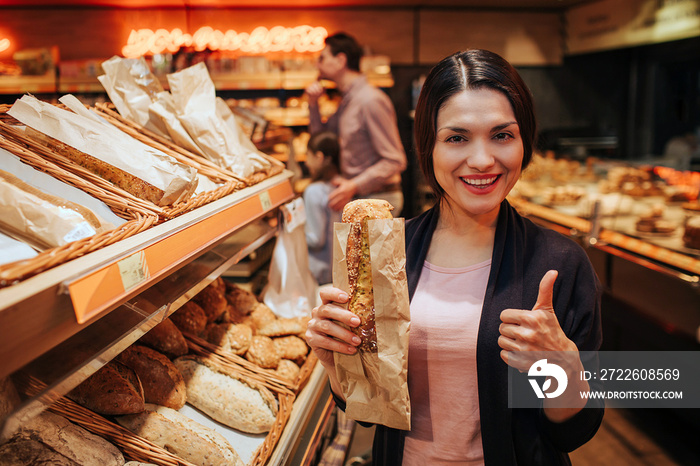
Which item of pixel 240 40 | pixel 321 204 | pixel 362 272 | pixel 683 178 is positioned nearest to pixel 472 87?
pixel 362 272

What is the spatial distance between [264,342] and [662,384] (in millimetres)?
2783

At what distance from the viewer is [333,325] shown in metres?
1.06

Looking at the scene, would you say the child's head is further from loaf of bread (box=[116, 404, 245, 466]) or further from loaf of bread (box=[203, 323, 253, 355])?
loaf of bread (box=[116, 404, 245, 466])

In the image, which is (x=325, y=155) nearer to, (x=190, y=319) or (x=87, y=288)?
(x=190, y=319)

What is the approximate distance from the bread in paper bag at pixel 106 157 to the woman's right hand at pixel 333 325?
0.50m

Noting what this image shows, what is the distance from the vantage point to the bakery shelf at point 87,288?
0.67m

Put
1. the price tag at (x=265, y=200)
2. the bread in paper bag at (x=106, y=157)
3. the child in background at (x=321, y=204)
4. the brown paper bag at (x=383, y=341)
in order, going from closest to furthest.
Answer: the brown paper bag at (x=383, y=341), the bread in paper bag at (x=106, y=157), the price tag at (x=265, y=200), the child in background at (x=321, y=204)

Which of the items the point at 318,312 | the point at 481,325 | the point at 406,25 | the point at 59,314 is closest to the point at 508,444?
the point at 481,325

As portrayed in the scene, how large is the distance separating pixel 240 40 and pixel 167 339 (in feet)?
17.8

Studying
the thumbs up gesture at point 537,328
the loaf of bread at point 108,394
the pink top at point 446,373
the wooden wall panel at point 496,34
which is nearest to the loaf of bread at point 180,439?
the loaf of bread at point 108,394

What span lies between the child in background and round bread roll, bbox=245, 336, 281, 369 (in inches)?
60.0

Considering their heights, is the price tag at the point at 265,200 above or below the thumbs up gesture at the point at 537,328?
above

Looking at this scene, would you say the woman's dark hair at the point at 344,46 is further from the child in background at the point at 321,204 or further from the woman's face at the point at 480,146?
the woman's face at the point at 480,146

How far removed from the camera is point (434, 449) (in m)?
1.22
